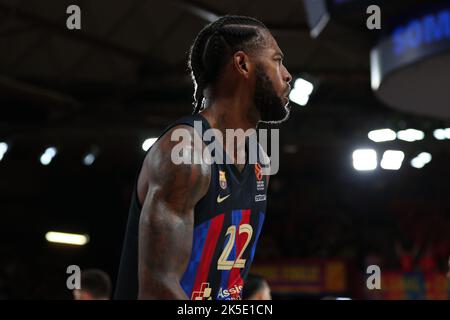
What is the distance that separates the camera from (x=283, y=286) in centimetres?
1552

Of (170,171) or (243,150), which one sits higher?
(243,150)

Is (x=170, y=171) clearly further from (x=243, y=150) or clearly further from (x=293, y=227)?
(x=293, y=227)

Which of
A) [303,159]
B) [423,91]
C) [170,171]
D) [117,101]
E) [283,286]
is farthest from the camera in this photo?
[303,159]

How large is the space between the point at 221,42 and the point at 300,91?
11.6 metres

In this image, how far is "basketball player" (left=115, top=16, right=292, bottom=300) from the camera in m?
2.10

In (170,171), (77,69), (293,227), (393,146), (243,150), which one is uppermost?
(77,69)

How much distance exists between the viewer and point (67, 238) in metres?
17.5

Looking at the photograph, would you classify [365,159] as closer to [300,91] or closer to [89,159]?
[300,91]

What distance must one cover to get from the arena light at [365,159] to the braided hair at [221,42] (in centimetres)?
1305

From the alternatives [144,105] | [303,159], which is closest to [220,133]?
[144,105]

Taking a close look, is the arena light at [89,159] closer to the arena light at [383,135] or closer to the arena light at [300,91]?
the arena light at [300,91]

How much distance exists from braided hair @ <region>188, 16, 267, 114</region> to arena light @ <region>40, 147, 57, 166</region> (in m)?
13.0

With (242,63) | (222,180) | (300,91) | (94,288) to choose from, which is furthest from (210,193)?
(300,91)

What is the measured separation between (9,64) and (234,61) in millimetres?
11668
